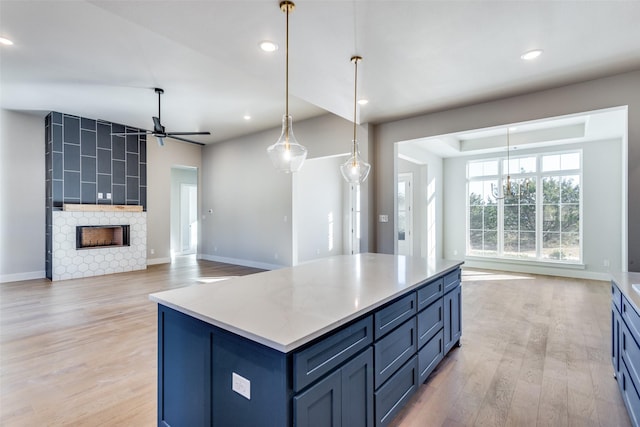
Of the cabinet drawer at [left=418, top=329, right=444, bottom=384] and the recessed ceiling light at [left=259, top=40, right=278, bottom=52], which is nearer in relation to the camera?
the cabinet drawer at [left=418, top=329, right=444, bottom=384]

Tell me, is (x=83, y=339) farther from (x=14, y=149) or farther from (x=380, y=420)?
(x=14, y=149)

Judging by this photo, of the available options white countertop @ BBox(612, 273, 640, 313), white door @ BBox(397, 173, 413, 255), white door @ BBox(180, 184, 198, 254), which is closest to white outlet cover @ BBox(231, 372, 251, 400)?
white countertop @ BBox(612, 273, 640, 313)

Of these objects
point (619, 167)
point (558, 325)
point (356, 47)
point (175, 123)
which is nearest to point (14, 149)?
point (175, 123)

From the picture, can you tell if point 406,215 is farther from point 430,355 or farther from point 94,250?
point 94,250

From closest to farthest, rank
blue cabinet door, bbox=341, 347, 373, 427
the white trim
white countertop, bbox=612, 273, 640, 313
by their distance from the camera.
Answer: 1. blue cabinet door, bbox=341, 347, 373, 427
2. white countertop, bbox=612, 273, 640, 313
3. the white trim

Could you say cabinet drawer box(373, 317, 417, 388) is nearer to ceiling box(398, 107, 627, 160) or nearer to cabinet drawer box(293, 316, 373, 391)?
cabinet drawer box(293, 316, 373, 391)

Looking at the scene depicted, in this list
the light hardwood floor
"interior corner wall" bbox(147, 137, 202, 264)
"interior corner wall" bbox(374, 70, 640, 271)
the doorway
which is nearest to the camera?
the light hardwood floor

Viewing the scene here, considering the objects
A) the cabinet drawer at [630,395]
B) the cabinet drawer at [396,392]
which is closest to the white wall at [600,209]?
the cabinet drawer at [630,395]

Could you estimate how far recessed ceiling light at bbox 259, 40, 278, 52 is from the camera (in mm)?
2633

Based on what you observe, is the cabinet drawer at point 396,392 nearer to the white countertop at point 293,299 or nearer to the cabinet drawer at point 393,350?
the cabinet drawer at point 393,350

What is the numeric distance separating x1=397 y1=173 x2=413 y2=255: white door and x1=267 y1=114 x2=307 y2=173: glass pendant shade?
5.58 metres

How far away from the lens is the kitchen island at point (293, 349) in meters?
1.16

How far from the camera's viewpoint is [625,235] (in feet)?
10.5

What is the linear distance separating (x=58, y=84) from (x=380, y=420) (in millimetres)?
5594
